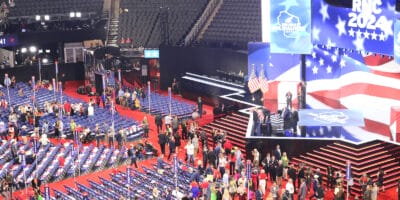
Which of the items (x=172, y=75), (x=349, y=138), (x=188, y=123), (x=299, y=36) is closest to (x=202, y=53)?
(x=172, y=75)

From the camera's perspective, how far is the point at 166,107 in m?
41.7

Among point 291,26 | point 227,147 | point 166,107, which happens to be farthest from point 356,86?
point 166,107

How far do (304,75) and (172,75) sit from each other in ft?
46.9

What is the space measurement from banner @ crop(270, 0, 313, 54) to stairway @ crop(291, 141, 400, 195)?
218 inches

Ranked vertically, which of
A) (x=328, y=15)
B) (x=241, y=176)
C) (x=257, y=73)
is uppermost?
(x=328, y=15)

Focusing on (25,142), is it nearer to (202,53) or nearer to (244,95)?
(244,95)

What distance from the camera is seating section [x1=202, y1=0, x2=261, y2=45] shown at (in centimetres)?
4653

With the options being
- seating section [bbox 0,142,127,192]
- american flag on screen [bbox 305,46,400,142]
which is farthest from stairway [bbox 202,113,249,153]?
seating section [bbox 0,142,127,192]

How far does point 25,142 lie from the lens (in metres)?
34.3

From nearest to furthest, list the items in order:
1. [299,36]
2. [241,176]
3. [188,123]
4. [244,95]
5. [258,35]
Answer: [241,176] < [299,36] < [188,123] < [244,95] < [258,35]

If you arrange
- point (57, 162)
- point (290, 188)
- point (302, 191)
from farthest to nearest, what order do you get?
point (57, 162) → point (290, 188) → point (302, 191)

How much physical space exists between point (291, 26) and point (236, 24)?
1418 cm

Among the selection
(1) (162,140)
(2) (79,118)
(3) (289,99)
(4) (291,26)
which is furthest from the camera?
(2) (79,118)

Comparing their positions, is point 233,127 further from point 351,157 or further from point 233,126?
point 351,157
